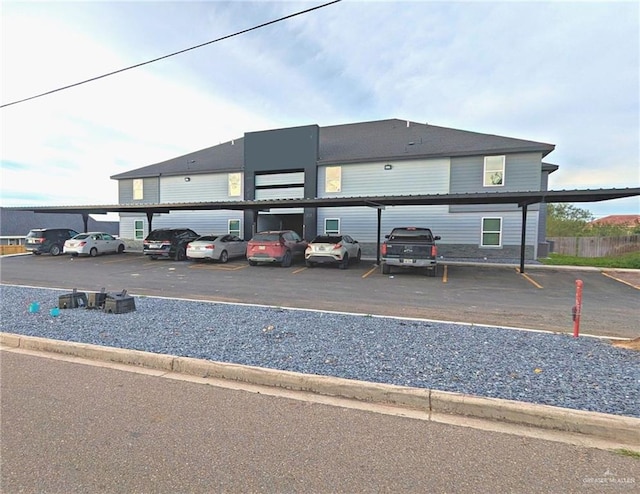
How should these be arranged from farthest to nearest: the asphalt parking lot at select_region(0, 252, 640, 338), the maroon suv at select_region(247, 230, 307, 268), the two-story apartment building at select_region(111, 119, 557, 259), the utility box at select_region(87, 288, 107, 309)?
the two-story apartment building at select_region(111, 119, 557, 259) → the maroon suv at select_region(247, 230, 307, 268) → the asphalt parking lot at select_region(0, 252, 640, 338) → the utility box at select_region(87, 288, 107, 309)

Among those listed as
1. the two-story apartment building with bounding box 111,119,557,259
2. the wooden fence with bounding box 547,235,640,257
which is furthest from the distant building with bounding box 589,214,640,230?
the two-story apartment building with bounding box 111,119,557,259

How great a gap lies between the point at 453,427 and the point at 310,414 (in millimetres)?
1290

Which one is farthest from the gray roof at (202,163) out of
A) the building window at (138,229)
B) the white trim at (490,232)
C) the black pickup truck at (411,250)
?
the white trim at (490,232)

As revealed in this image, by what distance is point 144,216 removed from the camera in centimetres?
2555

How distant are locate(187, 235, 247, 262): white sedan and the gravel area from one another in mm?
9694

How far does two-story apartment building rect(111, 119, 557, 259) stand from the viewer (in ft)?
59.0

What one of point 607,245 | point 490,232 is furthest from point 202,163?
point 607,245

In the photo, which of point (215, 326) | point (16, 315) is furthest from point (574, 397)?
point (16, 315)

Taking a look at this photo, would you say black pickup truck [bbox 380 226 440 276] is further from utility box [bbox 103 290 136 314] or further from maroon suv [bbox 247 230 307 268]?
utility box [bbox 103 290 136 314]

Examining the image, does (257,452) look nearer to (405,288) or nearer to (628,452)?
(628,452)

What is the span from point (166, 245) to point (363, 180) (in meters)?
11.3

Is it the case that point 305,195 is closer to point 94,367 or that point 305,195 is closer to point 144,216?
point 144,216

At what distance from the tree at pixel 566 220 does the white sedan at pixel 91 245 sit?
36.4m

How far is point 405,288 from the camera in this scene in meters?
→ 10.4
